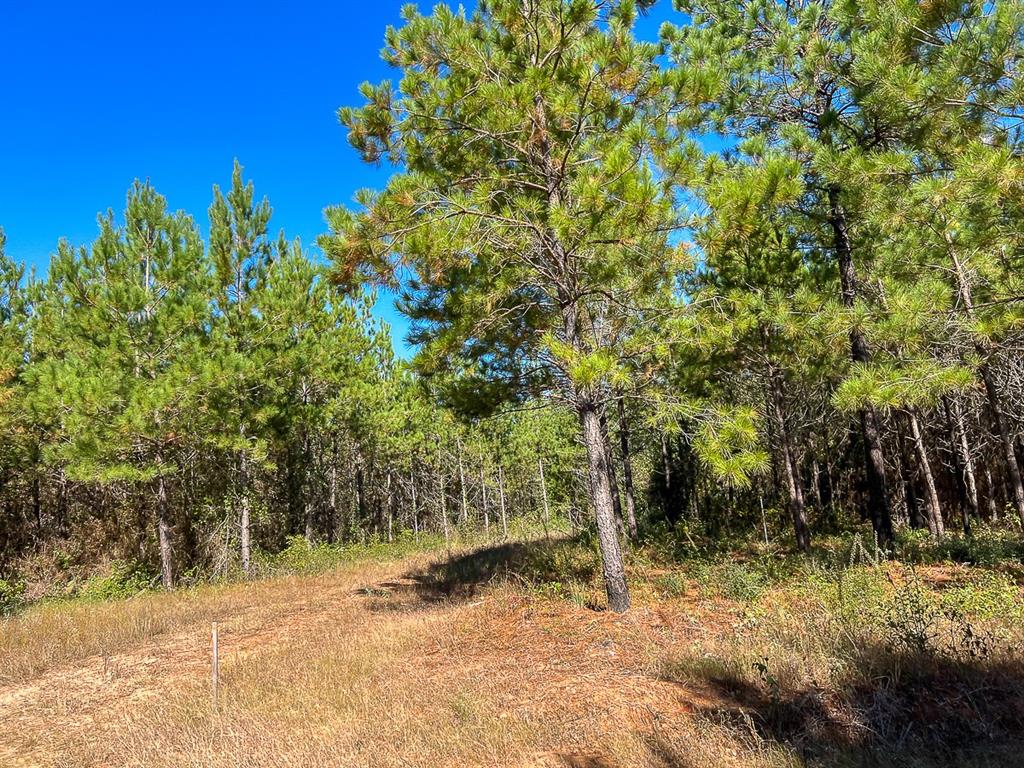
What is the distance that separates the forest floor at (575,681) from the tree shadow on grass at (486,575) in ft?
1.08

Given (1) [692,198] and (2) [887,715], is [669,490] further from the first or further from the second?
(2) [887,715]

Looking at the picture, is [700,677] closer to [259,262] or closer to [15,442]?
[259,262]

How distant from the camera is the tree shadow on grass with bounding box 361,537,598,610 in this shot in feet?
29.8

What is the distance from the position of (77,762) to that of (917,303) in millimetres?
8693

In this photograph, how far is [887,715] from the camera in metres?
3.68

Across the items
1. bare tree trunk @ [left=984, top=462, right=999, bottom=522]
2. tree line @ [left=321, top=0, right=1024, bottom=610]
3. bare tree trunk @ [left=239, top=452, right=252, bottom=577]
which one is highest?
tree line @ [left=321, top=0, right=1024, bottom=610]

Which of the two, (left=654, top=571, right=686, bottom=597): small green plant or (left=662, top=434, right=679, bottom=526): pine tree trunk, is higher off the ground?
(left=662, top=434, right=679, bottom=526): pine tree trunk

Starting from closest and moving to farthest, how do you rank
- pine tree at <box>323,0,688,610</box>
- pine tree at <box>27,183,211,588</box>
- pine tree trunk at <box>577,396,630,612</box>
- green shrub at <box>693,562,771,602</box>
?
1. pine tree at <box>323,0,688,610</box>
2. pine tree trunk at <box>577,396,630,612</box>
3. green shrub at <box>693,562,771,602</box>
4. pine tree at <box>27,183,211,588</box>

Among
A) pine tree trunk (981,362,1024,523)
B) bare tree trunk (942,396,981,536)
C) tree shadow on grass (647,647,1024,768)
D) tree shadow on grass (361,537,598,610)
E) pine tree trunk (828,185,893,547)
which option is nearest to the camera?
tree shadow on grass (647,647,1024,768)

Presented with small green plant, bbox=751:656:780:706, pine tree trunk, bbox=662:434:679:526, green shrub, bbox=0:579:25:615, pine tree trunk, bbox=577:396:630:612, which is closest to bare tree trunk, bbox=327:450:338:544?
green shrub, bbox=0:579:25:615

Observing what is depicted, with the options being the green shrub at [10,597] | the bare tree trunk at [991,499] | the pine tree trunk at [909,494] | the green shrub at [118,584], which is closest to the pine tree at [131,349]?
the green shrub at [118,584]

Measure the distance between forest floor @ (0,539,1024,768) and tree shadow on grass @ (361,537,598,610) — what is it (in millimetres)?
329

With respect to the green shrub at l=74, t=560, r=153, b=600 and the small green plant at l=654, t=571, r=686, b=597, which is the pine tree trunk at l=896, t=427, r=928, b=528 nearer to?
the small green plant at l=654, t=571, r=686, b=597

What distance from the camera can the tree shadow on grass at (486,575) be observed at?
909 cm
